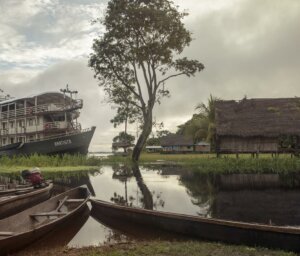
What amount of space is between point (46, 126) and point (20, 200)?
2560cm

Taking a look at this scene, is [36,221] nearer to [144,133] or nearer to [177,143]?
[144,133]

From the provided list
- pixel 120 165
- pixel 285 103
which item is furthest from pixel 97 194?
pixel 285 103

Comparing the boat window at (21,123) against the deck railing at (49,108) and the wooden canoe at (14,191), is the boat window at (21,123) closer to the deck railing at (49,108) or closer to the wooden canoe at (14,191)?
the deck railing at (49,108)

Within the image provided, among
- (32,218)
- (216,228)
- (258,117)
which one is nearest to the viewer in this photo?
(216,228)

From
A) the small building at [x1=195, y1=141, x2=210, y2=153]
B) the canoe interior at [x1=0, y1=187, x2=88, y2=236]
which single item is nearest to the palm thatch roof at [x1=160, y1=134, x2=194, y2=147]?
the small building at [x1=195, y1=141, x2=210, y2=153]

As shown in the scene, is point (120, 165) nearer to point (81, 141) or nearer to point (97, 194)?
point (81, 141)

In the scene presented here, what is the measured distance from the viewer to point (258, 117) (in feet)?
112

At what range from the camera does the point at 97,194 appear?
18656 millimetres

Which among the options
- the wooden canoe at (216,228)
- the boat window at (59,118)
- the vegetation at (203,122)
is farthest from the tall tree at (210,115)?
the wooden canoe at (216,228)

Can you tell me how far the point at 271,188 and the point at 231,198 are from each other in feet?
11.5

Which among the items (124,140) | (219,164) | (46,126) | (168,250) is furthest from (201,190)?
(124,140)

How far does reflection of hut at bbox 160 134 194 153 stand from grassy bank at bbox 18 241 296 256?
212ft

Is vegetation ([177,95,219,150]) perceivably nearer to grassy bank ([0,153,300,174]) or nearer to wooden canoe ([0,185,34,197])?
grassy bank ([0,153,300,174])

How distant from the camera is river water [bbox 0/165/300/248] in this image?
11.0 meters
